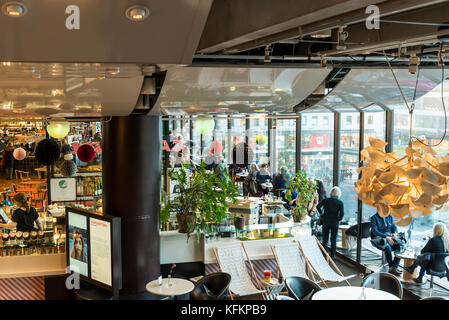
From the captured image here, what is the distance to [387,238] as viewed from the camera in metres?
7.83

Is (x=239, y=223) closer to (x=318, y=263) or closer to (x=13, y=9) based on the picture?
(x=318, y=263)

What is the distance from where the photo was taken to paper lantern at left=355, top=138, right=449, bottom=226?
9.77 ft

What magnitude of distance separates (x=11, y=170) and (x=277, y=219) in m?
11.0

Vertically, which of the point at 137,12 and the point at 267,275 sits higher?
the point at 137,12

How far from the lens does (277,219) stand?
8758 mm

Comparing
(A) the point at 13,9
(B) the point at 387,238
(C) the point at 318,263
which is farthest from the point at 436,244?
(A) the point at 13,9

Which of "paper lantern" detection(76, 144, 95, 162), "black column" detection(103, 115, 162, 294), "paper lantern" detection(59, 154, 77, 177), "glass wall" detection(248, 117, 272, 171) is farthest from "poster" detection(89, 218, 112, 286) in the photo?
"glass wall" detection(248, 117, 272, 171)

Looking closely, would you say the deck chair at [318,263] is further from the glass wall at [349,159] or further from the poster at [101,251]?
the poster at [101,251]

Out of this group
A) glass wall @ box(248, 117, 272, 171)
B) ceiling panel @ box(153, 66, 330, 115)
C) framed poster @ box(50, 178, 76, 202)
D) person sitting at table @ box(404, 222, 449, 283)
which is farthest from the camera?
glass wall @ box(248, 117, 272, 171)

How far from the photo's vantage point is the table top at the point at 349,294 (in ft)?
18.3

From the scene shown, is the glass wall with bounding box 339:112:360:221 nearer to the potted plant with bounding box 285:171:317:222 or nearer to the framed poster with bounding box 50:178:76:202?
the potted plant with bounding box 285:171:317:222

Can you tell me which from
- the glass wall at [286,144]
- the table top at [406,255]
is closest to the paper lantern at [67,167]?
the glass wall at [286,144]

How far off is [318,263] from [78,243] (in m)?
3.43

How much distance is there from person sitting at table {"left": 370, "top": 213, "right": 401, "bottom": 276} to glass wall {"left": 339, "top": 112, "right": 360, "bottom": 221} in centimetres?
109
